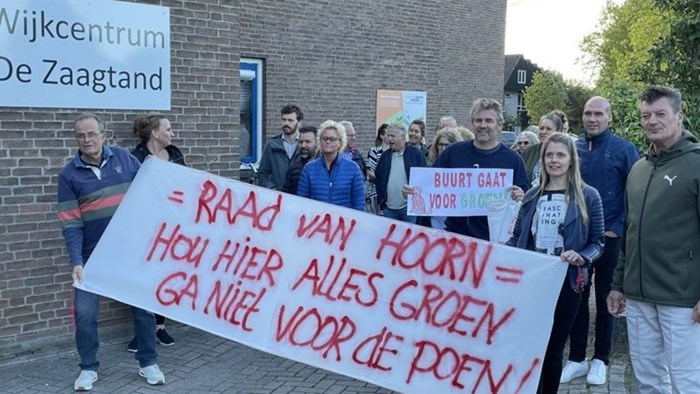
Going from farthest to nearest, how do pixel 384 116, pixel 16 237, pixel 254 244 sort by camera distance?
pixel 384 116
pixel 16 237
pixel 254 244

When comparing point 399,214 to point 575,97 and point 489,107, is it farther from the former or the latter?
point 575,97

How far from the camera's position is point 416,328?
423cm

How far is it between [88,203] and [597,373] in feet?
12.9

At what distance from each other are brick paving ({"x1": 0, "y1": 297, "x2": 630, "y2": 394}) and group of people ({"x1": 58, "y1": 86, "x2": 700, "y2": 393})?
146mm

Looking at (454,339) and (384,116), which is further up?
(384,116)

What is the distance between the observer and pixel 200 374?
554 cm

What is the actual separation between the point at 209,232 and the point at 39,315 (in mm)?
2241

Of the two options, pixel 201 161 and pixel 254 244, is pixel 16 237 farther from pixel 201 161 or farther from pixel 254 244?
pixel 254 244

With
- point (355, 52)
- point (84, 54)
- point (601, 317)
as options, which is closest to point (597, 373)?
point (601, 317)

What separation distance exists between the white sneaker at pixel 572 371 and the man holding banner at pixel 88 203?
3.15 metres

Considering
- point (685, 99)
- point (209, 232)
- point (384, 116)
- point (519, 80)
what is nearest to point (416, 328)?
point (209, 232)

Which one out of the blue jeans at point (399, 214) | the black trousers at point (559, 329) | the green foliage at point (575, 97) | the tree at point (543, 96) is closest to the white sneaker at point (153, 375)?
the black trousers at point (559, 329)

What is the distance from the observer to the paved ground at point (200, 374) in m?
5.21

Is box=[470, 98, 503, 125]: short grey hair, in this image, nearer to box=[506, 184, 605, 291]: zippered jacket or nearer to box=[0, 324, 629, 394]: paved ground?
box=[506, 184, 605, 291]: zippered jacket
